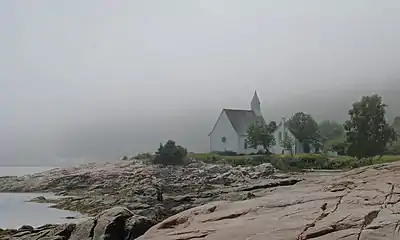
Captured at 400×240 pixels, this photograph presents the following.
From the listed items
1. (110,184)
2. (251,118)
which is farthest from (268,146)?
(110,184)

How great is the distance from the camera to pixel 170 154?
34.7 m

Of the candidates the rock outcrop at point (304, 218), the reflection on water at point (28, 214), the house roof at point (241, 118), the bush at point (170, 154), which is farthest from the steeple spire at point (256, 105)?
the rock outcrop at point (304, 218)

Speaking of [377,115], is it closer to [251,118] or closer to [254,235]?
[251,118]

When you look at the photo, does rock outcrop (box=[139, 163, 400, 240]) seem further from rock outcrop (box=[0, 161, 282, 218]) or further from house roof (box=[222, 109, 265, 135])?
house roof (box=[222, 109, 265, 135])

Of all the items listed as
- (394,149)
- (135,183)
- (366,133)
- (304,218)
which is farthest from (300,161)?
(304,218)

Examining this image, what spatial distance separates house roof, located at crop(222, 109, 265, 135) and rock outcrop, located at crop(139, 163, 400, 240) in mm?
30050

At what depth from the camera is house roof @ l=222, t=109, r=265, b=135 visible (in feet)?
137

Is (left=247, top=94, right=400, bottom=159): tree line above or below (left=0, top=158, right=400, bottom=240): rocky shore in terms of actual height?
above

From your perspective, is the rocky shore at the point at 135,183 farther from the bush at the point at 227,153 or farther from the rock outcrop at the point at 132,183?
the bush at the point at 227,153

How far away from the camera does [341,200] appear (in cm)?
941

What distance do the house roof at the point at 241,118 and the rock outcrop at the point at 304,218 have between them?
30.0m

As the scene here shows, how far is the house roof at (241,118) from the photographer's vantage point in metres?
41.6

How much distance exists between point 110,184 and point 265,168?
1102 cm

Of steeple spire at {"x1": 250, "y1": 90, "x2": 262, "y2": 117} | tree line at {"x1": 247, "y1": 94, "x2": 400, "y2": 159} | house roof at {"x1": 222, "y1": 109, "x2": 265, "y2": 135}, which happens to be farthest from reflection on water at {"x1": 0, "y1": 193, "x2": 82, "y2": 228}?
steeple spire at {"x1": 250, "y1": 90, "x2": 262, "y2": 117}
